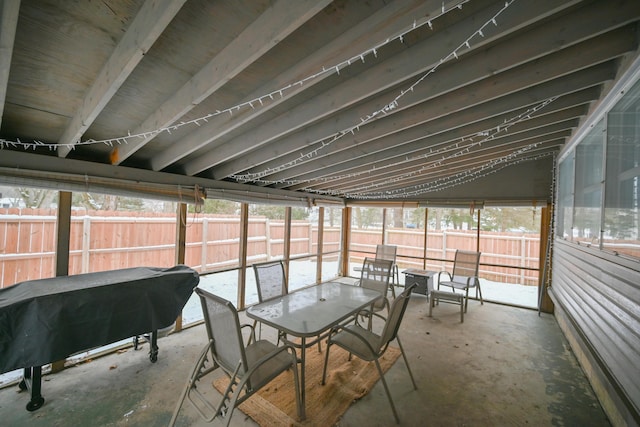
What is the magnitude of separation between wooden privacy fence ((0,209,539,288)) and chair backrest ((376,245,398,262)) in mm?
855

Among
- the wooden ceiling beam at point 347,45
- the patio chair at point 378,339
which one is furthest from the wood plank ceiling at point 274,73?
the patio chair at point 378,339

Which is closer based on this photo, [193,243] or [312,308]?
[312,308]

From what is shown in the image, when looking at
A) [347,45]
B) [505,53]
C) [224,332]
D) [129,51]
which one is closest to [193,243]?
[224,332]

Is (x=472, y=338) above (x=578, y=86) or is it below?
below

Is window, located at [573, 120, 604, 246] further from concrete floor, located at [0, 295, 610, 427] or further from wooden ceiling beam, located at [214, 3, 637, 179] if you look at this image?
concrete floor, located at [0, 295, 610, 427]

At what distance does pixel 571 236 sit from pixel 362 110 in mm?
3065

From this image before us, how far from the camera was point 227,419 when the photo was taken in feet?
5.04

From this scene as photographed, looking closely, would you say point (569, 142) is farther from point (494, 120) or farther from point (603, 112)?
point (494, 120)

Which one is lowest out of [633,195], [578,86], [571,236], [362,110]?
[571,236]

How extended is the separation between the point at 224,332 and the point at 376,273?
260 cm

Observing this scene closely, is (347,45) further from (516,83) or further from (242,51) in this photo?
(516,83)

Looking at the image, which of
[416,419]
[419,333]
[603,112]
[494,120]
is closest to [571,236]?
[603,112]

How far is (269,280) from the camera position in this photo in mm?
2986

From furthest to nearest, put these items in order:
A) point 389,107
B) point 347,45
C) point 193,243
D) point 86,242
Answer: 1. point 193,243
2. point 86,242
3. point 389,107
4. point 347,45
